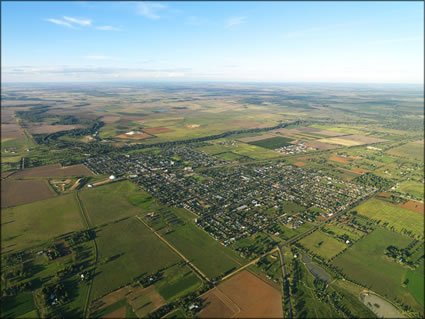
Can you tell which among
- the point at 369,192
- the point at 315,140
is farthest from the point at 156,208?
the point at 315,140

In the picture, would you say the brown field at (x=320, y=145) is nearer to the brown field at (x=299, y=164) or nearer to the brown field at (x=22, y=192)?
the brown field at (x=299, y=164)

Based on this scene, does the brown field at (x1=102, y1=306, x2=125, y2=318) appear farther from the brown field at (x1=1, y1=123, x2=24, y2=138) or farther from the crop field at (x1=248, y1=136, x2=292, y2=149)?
the brown field at (x1=1, y1=123, x2=24, y2=138)

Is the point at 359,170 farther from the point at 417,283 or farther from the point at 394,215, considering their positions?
the point at 417,283

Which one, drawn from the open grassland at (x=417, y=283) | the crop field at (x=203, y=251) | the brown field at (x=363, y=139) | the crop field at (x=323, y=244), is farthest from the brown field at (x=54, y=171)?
the brown field at (x=363, y=139)

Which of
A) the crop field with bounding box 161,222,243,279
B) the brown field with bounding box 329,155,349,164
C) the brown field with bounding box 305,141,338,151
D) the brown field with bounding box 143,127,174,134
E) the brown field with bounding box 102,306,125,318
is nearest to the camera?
the brown field with bounding box 102,306,125,318

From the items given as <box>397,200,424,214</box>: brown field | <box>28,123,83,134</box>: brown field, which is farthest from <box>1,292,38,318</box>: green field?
<box>28,123,83,134</box>: brown field

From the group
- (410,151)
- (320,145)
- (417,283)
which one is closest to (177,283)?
(417,283)

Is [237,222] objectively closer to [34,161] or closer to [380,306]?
[380,306]
